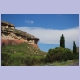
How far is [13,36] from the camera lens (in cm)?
1192

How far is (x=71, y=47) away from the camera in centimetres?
1180

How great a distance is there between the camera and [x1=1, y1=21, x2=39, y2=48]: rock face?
38.7 ft

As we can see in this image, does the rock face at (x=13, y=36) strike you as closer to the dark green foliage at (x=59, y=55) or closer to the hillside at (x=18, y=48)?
the hillside at (x=18, y=48)

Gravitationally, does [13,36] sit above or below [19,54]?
above

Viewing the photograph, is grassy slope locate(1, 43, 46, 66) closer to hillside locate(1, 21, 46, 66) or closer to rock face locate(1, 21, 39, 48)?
hillside locate(1, 21, 46, 66)

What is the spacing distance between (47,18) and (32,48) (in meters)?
1.77

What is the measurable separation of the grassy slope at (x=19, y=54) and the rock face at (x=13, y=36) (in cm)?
24

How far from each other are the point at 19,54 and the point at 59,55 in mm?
2078

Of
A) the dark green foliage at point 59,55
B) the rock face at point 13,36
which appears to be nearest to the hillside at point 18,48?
the rock face at point 13,36

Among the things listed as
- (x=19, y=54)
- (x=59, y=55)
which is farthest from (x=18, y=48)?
(x=59, y=55)

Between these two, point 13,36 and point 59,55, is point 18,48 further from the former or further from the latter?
point 59,55

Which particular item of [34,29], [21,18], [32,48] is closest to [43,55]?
[32,48]

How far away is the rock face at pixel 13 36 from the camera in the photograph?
38.7 feet

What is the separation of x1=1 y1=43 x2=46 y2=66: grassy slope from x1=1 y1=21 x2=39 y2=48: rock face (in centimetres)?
24
